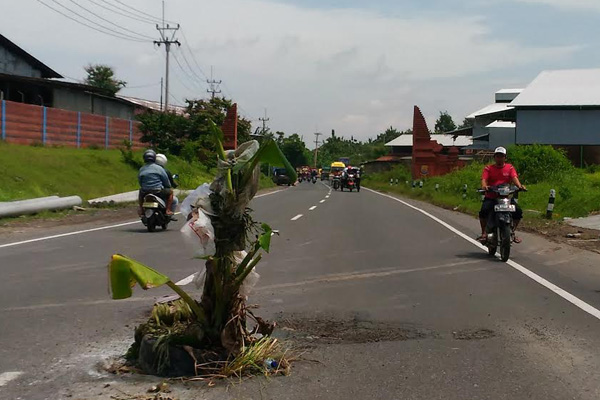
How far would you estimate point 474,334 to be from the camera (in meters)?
6.14

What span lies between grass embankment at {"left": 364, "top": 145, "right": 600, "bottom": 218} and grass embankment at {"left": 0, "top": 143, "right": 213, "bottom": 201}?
13985mm

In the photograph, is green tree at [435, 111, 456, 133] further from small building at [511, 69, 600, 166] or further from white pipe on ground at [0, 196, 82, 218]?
white pipe on ground at [0, 196, 82, 218]

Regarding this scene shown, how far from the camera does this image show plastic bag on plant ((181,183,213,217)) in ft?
16.3

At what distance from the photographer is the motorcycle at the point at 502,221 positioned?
1067 cm

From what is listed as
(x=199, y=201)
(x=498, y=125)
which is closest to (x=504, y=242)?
(x=199, y=201)

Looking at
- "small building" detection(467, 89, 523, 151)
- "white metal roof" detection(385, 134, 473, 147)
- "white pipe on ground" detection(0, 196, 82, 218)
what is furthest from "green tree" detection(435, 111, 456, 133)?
"white pipe on ground" detection(0, 196, 82, 218)

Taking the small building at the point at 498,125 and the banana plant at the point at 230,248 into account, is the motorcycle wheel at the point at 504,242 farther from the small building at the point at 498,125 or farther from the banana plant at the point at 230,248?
the small building at the point at 498,125

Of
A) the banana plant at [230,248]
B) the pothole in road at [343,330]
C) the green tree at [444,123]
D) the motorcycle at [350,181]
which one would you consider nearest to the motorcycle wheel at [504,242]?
the pothole in road at [343,330]

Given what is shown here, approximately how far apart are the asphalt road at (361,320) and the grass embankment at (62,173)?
1106 centimetres

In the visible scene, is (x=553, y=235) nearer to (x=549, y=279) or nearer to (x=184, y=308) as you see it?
(x=549, y=279)

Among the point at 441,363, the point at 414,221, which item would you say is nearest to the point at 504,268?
the point at 441,363

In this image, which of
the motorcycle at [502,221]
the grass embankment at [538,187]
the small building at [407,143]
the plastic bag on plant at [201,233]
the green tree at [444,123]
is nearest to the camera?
the plastic bag on plant at [201,233]

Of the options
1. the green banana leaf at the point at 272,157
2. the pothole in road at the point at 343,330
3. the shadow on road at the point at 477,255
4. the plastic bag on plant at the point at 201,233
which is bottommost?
the pothole in road at the point at 343,330

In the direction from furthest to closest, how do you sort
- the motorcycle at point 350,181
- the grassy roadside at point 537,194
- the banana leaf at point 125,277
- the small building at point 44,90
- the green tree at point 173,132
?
the motorcycle at point 350,181, the green tree at point 173,132, the small building at point 44,90, the grassy roadside at point 537,194, the banana leaf at point 125,277
